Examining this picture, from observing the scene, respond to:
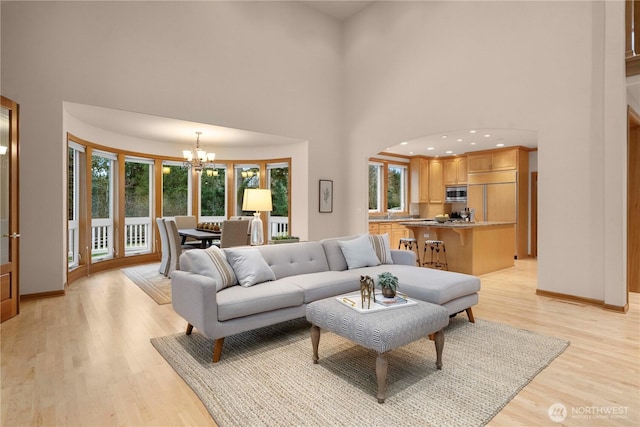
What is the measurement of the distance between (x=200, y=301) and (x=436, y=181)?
27.4ft

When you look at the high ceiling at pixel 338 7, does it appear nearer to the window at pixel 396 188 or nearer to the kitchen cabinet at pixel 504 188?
the window at pixel 396 188

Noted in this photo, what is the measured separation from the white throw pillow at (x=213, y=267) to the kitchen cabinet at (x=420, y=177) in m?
7.58

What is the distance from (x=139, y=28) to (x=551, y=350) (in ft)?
20.6

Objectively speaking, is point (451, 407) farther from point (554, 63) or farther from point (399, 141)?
point (399, 141)

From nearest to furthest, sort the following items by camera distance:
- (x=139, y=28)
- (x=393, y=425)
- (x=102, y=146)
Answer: (x=393, y=425) < (x=139, y=28) < (x=102, y=146)

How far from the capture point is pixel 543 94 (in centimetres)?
473

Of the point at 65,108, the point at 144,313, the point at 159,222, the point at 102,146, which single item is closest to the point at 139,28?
the point at 65,108

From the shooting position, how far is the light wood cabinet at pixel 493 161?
26.2ft

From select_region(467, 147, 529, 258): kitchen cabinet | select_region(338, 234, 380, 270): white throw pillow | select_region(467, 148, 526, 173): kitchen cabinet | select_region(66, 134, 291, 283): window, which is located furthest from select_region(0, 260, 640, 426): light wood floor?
select_region(467, 148, 526, 173): kitchen cabinet

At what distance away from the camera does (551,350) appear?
2.93 meters

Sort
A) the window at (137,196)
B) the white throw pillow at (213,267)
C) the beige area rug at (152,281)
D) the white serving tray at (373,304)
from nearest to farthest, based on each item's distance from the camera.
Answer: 1. the white serving tray at (373,304)
2. the white throw pillow at (213,267)
3. the beige area rug at (152,281)
4. the window at (137,196)

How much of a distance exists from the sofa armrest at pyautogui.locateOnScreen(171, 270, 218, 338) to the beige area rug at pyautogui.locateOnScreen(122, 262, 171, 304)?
1626 mm

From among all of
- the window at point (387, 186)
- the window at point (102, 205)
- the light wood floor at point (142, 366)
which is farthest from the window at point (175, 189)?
the window at point (387, 186)

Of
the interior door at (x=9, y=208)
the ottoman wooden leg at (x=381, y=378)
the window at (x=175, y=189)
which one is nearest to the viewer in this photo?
the ottoman wooden leg at (x=381, y=378)
